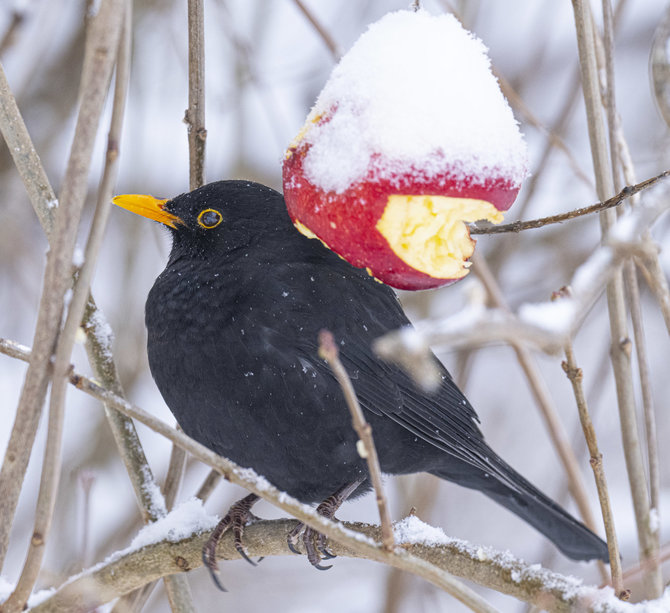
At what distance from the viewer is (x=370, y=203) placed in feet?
5.11

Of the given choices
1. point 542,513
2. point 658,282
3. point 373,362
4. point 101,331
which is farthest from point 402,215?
point 542,513

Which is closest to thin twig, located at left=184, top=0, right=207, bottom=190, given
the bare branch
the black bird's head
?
the black bird's head

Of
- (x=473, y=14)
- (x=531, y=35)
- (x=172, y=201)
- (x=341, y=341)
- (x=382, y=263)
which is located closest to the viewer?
(x=382, y=263)

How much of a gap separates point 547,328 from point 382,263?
78 centimetres

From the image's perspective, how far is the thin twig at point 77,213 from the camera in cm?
108

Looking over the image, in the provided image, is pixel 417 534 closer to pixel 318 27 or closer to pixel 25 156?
pixel 25 156

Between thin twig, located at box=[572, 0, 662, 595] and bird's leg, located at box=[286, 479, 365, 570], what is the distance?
730 mm

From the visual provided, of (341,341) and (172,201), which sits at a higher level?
(172,201)

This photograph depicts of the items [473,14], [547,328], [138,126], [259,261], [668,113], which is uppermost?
[473,14]

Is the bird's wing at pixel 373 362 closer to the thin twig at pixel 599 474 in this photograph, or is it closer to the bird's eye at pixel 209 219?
the bird's eye at pixel 209 219

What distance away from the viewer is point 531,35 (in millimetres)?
4461

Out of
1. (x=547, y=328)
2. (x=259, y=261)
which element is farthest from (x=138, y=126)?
(x=547, y=328)

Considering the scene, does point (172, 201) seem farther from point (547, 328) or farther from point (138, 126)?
point (547, 328)

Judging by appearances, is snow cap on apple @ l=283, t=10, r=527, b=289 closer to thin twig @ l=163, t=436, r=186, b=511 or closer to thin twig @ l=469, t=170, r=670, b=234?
thin twig @ l=469, t=170, r=670, b=234
